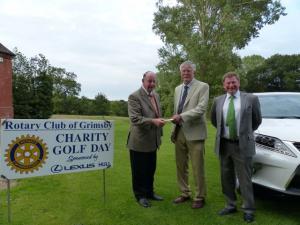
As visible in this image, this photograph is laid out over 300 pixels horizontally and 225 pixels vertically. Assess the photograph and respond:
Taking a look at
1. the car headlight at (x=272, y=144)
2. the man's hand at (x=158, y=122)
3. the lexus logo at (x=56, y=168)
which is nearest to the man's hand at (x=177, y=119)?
the man's hand at (x=158, y=122)

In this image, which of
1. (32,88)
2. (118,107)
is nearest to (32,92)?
(32,88)

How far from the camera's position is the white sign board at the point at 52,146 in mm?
4352

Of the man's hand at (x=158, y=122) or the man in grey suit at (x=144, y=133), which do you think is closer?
the man's hand at (x=158, y=122)

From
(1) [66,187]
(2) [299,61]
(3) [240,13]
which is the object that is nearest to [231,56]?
(3) [240,13]

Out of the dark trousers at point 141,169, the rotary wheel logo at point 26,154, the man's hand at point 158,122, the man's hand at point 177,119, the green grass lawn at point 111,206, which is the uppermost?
the man's hand at point 177,119

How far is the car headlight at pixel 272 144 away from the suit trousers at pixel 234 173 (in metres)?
0.32

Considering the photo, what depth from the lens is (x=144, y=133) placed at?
531cm

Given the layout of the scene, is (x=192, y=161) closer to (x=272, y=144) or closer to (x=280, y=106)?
(x=272, y=144)

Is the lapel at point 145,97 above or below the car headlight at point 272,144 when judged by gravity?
above

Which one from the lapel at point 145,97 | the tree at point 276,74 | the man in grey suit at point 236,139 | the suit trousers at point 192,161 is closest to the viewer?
the man in grey suit at point 236,139

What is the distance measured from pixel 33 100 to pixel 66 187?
44.1 metres

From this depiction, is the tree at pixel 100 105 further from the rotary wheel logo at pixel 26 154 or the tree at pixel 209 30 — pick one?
the rotary wheel logo at pixel 26 154

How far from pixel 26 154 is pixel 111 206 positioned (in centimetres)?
149

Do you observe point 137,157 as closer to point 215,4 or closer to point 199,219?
point 199,219
